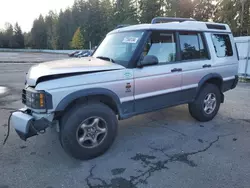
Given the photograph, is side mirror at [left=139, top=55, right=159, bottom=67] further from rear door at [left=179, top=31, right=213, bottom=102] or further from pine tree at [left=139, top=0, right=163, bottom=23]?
pine tree at [left=139, top=0, right=163, bottom=23]

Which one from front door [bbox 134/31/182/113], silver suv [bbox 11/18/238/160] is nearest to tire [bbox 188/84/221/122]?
silver suv [bbox 11/18/238/160]

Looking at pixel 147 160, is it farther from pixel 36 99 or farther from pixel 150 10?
pixel 150 10

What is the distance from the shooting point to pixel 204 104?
15.6 feet

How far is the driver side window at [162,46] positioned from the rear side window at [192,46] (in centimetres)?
25

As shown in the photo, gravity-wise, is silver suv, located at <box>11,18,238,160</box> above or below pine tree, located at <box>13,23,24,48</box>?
below

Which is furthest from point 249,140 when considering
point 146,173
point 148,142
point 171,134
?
point 146,173

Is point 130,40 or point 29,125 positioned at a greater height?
point 130,40

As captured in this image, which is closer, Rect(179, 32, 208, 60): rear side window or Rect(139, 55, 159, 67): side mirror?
Rect(139, 55, 159, 67): side mirror

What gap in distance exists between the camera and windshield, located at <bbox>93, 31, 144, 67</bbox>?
3.63 m

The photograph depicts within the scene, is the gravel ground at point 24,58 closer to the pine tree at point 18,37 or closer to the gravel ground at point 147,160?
the gravel ground at point 147,160

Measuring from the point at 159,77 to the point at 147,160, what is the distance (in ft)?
4.76

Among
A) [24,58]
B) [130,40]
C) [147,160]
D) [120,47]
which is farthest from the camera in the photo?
[24,58]

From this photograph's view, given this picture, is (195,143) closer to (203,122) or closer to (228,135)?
(228,135)

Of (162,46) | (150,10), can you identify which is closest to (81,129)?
(162,46)
